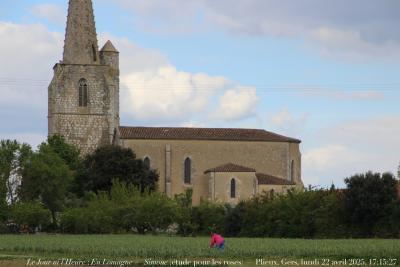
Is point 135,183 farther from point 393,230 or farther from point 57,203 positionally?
point 393,230

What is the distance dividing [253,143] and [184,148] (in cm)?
653

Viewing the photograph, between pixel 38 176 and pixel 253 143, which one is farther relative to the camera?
pixel 253 143

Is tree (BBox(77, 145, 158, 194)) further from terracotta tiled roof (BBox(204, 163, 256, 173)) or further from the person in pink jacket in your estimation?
the person in pink jacket

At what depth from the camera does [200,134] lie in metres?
97.6

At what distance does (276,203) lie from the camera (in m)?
74.4

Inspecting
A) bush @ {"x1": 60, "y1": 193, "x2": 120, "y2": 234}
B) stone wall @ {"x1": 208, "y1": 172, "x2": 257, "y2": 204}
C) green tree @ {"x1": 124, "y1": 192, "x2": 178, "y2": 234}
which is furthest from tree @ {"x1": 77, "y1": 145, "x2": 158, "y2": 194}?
green tree @ {"x1": 124, "y1": 192, "x2": 178, "y2": 234}

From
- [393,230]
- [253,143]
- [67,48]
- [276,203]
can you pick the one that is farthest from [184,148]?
[393,230]

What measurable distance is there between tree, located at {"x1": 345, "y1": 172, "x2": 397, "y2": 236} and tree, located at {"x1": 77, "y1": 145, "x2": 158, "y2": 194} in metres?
26.7

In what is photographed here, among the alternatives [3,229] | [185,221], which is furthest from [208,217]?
[3,229]

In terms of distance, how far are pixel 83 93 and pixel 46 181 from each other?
18.8 m

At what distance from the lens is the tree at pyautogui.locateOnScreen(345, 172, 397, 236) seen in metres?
66.4

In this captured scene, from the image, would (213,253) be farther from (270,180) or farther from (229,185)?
(270,180)

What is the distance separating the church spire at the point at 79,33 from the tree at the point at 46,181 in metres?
17.6

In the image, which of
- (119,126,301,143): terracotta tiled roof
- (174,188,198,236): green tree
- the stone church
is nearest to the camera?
(174,188,198,236): green tree
